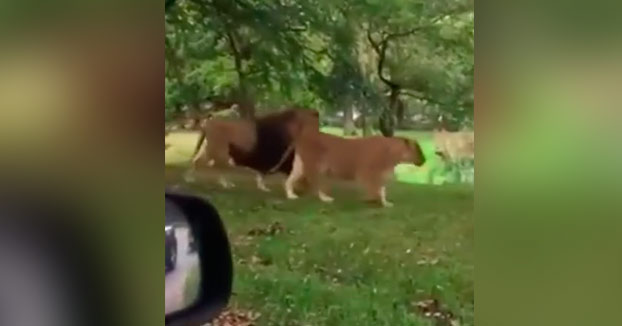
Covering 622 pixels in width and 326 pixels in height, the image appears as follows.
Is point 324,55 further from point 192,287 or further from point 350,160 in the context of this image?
point 192,287

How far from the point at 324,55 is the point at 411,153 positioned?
8.3 inches

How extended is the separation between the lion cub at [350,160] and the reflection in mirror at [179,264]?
0.18 meters

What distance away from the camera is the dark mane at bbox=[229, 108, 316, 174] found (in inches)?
54.2

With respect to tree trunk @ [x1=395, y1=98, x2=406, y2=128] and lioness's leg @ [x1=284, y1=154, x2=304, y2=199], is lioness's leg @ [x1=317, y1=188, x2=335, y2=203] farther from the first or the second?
tree trunk @ [x1=395, y1=98, x2=406, y2=128]

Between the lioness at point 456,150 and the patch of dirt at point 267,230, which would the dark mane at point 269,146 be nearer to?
the patch of dirt at point 267,230

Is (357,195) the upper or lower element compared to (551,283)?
upper

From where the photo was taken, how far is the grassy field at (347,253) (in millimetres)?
1339

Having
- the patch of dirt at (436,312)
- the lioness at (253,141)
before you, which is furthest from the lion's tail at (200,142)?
the patch of dirt at (436,312)

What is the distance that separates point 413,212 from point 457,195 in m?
0.07

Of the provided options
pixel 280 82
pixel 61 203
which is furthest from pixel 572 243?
pixel 61 203

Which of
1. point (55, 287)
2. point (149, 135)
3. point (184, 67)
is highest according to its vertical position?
point (184, 67)

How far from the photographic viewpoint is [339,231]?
136 centimetres

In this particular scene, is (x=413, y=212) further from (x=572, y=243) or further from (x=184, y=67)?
(x=184, y=67)

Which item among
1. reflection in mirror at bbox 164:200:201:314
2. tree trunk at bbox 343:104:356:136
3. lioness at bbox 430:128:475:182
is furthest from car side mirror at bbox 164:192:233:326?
lioness at bbox 430:128:475:182
